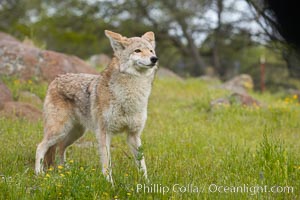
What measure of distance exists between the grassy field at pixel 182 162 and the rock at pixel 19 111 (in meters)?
0.28

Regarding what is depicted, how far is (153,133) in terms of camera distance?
348 inches

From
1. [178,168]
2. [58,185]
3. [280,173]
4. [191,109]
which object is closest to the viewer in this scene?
[58,185]

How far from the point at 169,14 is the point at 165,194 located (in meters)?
21.4

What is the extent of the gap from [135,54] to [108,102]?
2.29 feet

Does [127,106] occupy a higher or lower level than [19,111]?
lower

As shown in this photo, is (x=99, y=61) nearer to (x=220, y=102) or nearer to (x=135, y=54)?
(x=220, y=102)

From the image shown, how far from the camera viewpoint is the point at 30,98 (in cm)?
1088

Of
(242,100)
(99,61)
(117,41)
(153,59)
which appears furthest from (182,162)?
(99,61)

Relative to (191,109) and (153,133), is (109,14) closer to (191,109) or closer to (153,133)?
(191,109)

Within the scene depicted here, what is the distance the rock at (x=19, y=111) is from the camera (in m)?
8.97

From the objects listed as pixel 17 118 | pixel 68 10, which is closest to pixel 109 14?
pixel 68 10

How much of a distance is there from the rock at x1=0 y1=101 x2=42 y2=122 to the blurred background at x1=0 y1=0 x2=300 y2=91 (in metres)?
14.1

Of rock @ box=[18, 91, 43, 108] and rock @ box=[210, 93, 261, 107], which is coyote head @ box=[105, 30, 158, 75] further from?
rock @ box=[210, 93, 261, 107]

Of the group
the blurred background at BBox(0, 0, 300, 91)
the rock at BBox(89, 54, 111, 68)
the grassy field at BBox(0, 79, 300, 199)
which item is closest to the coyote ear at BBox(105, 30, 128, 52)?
the grassy field at BBox(0, 79, 300, 199)
